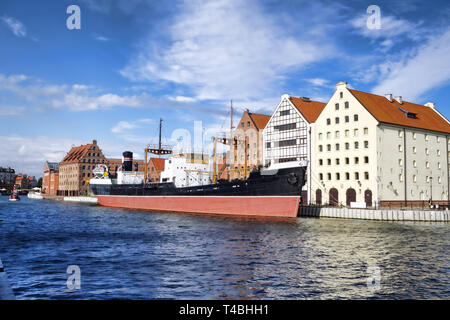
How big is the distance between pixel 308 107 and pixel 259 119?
12.0 meters

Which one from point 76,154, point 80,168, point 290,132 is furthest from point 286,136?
point 76,154

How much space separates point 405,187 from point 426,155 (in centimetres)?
768

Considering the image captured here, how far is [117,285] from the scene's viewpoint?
13047 millimetres

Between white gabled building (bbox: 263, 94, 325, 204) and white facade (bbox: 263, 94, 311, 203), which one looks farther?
white facade (bbox: 263, 94, 311, 203)

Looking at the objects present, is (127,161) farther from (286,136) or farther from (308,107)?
(308,107)

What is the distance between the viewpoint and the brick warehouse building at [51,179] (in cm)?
13140

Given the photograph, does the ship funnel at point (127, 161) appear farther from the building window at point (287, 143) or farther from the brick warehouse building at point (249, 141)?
the building window at point (287, 143)

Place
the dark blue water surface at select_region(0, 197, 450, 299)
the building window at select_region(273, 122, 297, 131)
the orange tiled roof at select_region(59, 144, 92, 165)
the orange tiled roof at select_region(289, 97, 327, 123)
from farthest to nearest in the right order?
the orange tiled roof at select_region(59, 144, 92, 165), the building window at select_region(273, 122, 297, 131), the orange tiled roof at select_region(289, 97, 327, 123), the dark blue water surface at select_region(0, 197, 450, 299)

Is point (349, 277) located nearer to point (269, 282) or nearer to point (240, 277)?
point (269, 282)

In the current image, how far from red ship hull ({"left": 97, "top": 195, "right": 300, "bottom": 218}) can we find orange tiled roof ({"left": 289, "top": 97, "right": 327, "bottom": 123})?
21.1 metres

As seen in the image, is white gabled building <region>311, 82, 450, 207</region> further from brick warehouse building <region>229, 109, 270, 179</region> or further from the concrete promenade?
brick warehouse building <region>229, 109, 270, 179</region>

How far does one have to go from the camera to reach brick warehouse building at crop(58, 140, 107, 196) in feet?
369

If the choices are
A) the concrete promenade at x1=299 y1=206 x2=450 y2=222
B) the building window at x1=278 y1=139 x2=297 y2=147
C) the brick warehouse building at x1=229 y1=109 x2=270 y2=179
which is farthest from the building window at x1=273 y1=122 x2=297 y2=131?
the concrete promenade at x1=299 y1=206 x2=450 y2=222
